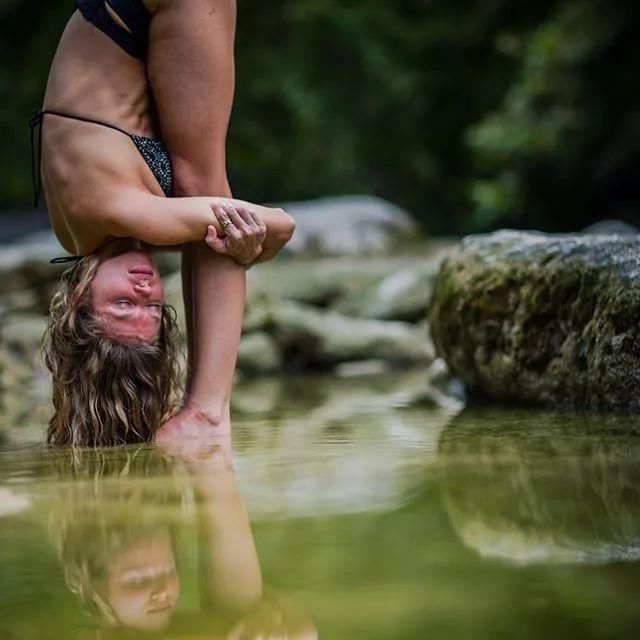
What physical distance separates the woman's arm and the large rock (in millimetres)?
1098

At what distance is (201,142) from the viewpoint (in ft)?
9.73

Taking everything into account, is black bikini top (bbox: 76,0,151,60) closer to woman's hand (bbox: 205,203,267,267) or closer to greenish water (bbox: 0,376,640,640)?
woman's hand (bbox: 205,203,267,267)

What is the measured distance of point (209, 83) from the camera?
2.94 meters

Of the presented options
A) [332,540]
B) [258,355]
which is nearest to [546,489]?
[332,540]

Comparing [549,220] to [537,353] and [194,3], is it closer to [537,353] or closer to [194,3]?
[537,353]

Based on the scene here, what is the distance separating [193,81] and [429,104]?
41.6 feet

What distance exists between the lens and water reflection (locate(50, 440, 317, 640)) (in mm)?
1200

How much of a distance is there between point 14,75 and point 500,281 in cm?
909

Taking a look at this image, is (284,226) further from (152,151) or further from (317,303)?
(317,303)

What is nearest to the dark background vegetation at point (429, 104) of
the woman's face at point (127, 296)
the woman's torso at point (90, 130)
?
the woman's torso at point (90, 130)

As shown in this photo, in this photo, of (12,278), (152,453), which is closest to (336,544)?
(152,453)

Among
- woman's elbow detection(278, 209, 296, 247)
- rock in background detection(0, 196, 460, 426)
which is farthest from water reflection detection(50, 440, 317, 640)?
rock in background detection(0, 196, 460, 426)

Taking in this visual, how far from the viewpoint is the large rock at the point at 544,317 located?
3.28m

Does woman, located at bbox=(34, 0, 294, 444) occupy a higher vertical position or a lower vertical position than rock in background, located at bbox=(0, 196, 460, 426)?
higher
